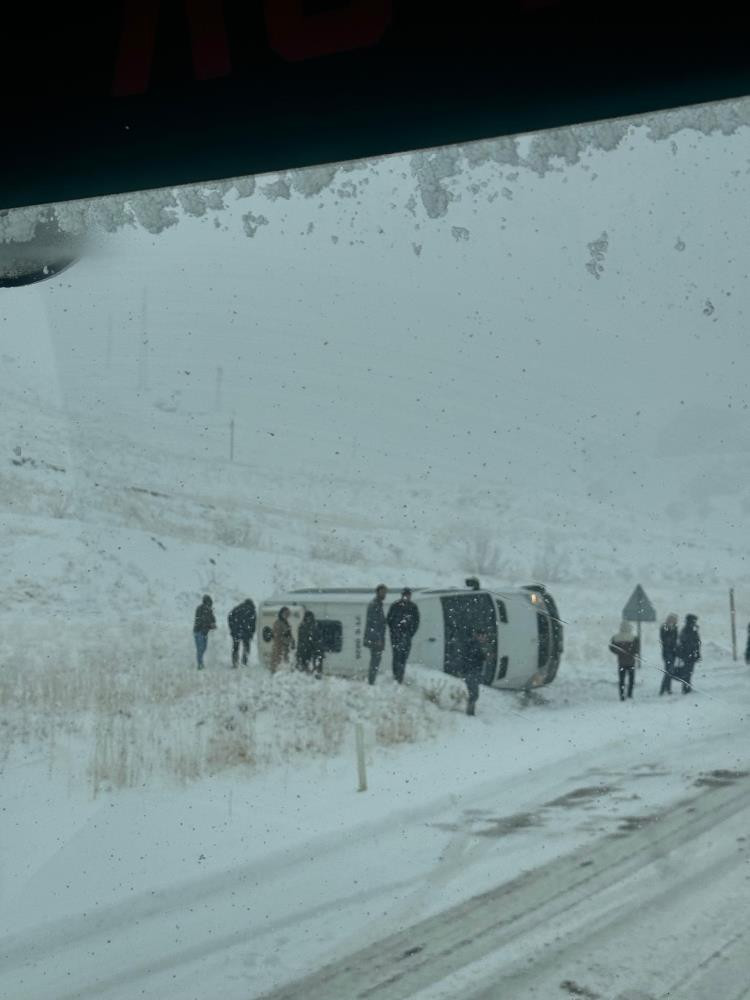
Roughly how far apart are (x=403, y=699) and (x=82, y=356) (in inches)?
90.8

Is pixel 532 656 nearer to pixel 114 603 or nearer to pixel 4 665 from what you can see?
pixel 114 603

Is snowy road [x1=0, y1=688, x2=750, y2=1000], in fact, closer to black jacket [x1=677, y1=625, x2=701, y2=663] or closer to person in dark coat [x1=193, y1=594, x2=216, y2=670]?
black jacket [x1=677, y1=625, x2=701, y2=663]

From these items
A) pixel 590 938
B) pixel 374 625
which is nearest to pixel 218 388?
pixel 374 625

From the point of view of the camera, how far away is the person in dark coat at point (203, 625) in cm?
480

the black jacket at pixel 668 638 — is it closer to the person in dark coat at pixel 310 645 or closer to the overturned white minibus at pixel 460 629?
the overturned white minibus at pixel 460 629

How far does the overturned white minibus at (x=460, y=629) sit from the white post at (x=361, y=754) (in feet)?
1.81

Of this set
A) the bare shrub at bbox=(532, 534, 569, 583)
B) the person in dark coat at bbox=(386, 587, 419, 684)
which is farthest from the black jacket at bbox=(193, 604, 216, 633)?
the bare shrub at bbox=(532, 534, 569, 583)

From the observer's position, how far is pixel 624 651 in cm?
421

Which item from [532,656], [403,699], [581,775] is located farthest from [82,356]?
[581,775]

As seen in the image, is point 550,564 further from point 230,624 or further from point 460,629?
point 230,624

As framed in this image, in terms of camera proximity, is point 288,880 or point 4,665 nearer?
point 288,880

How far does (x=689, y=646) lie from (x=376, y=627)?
136 centimetres

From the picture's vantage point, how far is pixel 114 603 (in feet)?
16.5

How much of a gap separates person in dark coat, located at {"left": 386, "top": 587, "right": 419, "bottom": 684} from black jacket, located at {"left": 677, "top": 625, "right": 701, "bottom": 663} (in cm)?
108
